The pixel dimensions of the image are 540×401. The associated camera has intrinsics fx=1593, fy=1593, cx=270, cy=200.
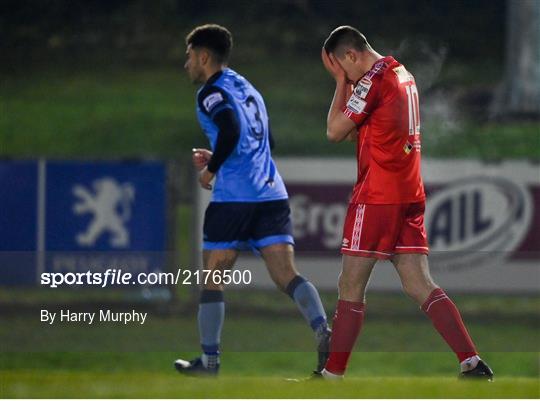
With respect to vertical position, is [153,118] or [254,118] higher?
[254,118]

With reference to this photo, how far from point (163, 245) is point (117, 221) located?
42cm

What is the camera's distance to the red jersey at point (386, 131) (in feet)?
23.3

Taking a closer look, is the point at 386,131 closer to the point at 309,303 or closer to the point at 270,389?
the point at 309,303

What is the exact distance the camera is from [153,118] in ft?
71.2

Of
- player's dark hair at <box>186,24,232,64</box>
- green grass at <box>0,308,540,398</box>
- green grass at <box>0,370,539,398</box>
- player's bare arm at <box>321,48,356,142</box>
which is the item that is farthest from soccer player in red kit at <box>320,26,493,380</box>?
green grass at <box>0,308,540,398</box>

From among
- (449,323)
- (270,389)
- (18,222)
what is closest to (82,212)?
(18,222)

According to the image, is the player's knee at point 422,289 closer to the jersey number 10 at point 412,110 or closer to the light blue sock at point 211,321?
the jersey number 10 at point 412,110

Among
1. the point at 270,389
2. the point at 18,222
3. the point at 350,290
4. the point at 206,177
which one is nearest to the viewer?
the point at 270,389

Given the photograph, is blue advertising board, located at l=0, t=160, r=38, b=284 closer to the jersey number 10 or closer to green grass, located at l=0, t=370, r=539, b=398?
green grass, located at l=0, t=370, r=539, b=398

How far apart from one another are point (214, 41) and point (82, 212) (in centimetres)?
504

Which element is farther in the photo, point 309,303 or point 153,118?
point 153,118

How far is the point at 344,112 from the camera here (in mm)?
7109

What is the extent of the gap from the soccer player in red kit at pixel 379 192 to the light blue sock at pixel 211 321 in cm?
86

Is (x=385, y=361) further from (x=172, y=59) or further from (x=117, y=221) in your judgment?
(x=172, y=59)
